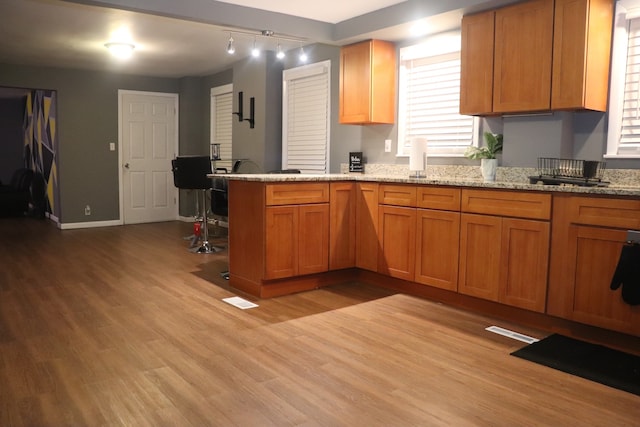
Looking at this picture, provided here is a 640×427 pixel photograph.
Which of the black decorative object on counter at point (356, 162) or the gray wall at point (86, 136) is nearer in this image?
the black decorative object on counter at point (356, 162)

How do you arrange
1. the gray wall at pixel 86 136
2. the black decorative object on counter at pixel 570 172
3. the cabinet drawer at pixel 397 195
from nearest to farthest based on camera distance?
the black decorative object on counter at pixel 570 172, the cabinet drawer at pixel 397 195, the gray wall at pixel 86 136

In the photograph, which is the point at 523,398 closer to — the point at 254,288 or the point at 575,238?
the point at 575,238

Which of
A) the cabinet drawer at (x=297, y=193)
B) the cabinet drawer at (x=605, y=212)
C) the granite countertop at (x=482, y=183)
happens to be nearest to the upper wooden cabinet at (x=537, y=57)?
the granite countertop at (x=482, y=183)

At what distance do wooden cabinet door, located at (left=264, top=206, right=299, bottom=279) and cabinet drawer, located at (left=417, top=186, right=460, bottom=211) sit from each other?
3.33 feet

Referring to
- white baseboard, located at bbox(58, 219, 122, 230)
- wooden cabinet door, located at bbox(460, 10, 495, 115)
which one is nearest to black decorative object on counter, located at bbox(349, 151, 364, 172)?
wooden cabinet door, located at bbox(460, 10, 495, 115)

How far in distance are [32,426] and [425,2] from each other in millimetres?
3867

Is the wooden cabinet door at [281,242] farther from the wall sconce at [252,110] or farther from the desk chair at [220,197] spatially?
the wall sconce at [252,110]

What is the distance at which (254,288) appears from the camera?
4.18m

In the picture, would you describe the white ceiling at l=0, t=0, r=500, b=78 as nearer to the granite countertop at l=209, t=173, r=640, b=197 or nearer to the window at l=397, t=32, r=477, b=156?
the window at l=397, t=32, r=477, b=156

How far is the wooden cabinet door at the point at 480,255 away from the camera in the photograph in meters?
3.55

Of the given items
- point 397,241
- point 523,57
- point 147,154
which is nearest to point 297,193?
point 397,241

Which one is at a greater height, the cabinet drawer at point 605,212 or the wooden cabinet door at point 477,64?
the wooden cabinet door at point 477,64

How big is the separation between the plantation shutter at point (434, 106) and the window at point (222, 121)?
3494 millimetres

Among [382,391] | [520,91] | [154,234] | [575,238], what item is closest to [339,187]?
[520,91]
